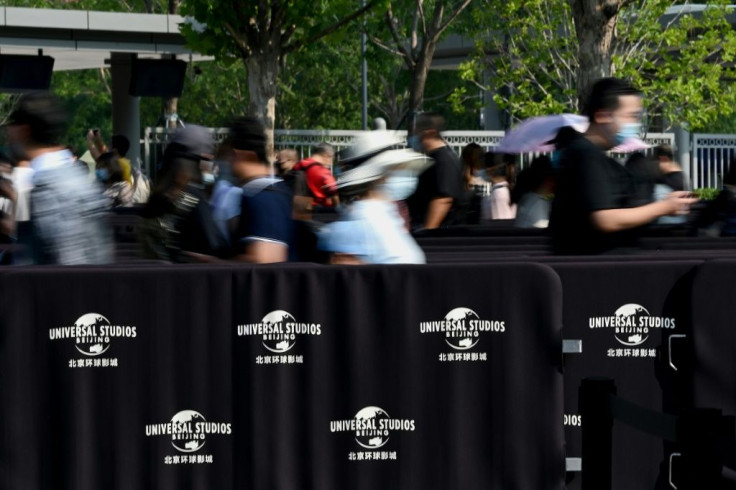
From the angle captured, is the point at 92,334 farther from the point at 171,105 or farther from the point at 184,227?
the point at 171,105

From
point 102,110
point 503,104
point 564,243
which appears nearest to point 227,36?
point 503,104

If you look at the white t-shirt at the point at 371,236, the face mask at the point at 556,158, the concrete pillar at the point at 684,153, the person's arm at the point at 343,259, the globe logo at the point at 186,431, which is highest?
the concrete pillar at the point at 684,153

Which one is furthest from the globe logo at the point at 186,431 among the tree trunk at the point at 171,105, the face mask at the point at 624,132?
the tree trunk at the point at 171,105

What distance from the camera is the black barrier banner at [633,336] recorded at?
6.93m

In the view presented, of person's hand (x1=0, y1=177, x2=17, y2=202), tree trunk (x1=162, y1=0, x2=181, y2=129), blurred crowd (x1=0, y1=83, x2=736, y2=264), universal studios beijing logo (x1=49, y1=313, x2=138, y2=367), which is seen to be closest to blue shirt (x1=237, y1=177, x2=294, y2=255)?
blurred crowd (x1=0, y1=83, x2=736, y2=264)

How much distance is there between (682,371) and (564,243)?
946mm

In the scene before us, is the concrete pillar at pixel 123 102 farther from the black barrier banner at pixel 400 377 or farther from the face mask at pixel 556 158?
the black barrier banner at pixel 400 377

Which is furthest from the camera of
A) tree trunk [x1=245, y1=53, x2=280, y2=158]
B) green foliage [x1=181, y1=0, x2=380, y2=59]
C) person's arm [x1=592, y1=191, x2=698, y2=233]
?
tree trunk [x1=245, y1=53, x2=280, y2=158]

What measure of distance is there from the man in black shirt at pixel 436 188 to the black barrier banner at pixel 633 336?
3689mm

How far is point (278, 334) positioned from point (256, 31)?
1816 centimetres

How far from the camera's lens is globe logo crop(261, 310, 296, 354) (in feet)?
22.3

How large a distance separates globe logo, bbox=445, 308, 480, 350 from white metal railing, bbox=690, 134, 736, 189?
2435 cm

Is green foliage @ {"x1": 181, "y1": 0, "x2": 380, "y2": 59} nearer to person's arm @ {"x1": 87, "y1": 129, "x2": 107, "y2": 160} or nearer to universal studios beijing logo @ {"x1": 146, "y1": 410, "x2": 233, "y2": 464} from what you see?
person's arm @ {"x1": 87, "y1": 129, "x2": 107, "y2": 160}

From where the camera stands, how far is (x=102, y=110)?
84.1 metres
